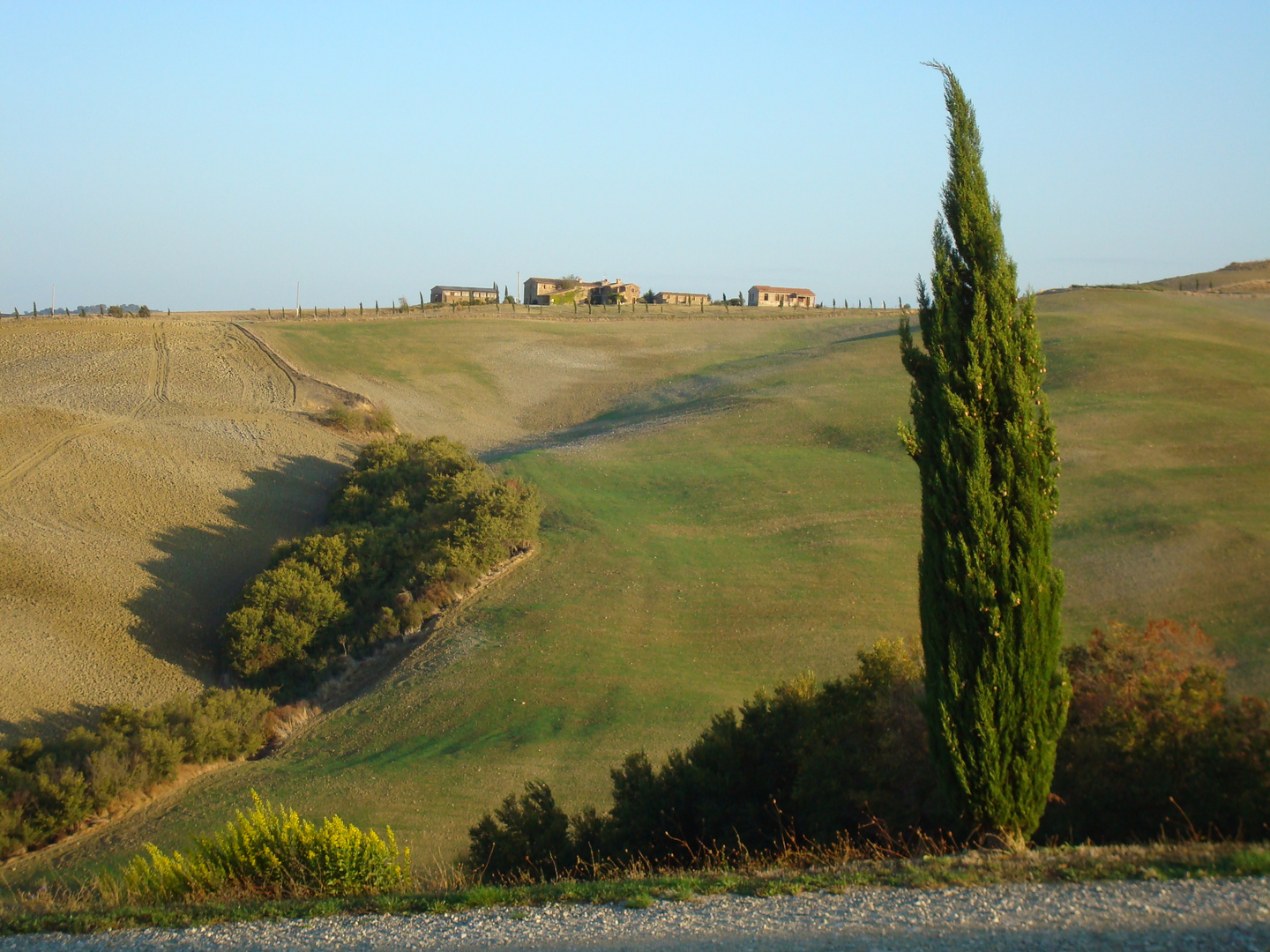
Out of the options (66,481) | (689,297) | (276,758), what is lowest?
(276,758)

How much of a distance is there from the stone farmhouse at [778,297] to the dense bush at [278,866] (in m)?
111

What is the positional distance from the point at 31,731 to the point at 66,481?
13.6 m

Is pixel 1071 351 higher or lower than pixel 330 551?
higher

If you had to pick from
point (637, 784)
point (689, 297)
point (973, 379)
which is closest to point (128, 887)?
point (637, 784)

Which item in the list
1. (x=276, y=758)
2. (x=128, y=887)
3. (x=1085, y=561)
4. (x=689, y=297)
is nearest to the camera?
(x=128, y=887)

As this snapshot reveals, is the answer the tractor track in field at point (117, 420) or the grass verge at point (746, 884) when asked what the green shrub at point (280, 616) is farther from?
the grass verge at point (746, 884)

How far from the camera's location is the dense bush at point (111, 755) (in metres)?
14.8

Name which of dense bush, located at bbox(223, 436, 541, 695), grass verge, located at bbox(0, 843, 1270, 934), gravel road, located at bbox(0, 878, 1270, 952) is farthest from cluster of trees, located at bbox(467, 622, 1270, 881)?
dense bush, located at bbox(223, 436, 541, 695)

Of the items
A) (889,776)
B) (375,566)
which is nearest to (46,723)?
(375,566)

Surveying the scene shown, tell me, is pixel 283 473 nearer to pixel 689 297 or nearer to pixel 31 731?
pixel 31 731

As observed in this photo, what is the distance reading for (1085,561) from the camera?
73.3ft

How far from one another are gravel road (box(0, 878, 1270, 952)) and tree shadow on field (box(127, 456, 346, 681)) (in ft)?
55.2

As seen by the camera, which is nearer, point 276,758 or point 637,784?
point 637,784

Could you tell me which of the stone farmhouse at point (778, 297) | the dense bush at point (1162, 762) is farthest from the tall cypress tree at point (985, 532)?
the stone farmhouse at point (778, 297)
